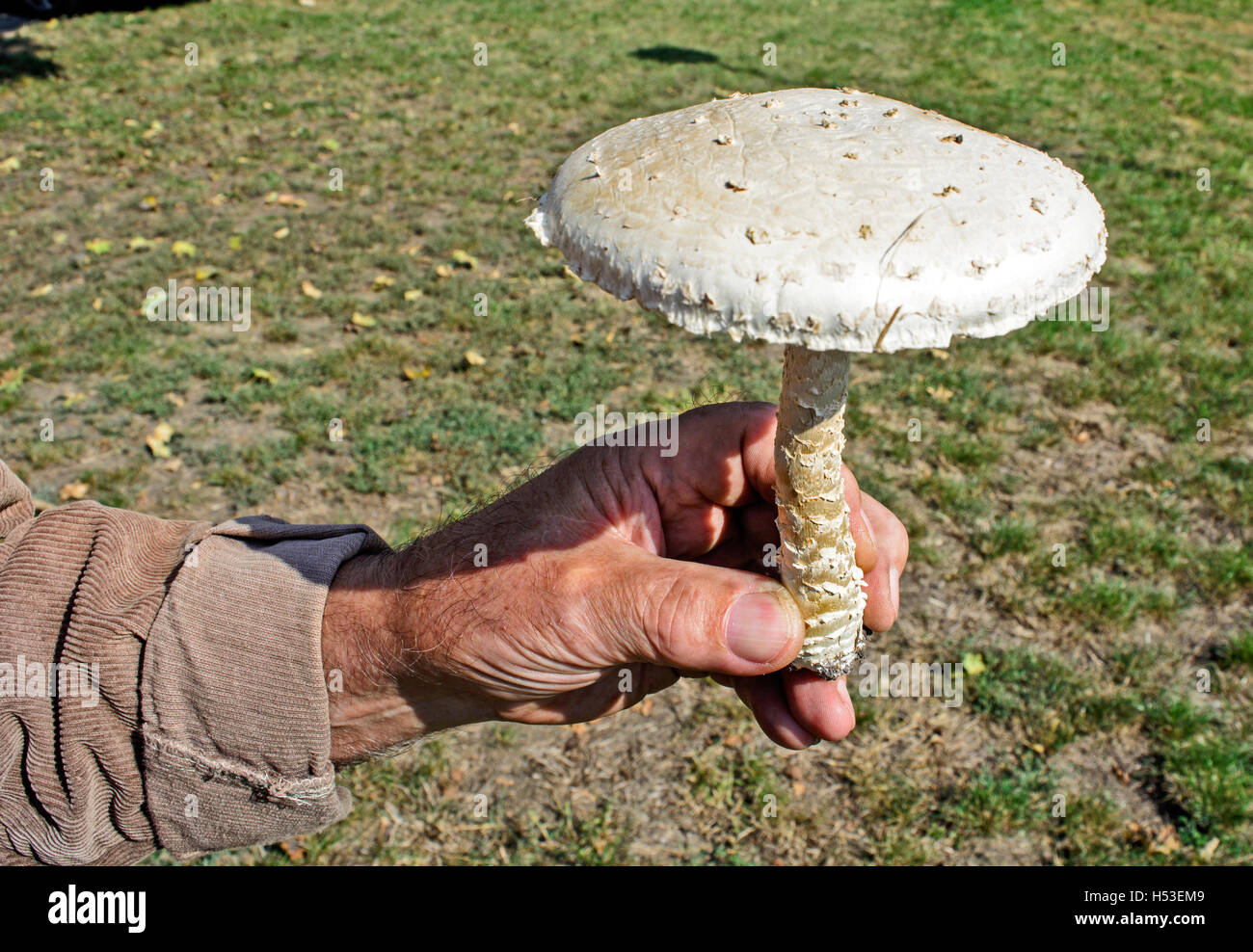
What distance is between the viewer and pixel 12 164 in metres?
8.74

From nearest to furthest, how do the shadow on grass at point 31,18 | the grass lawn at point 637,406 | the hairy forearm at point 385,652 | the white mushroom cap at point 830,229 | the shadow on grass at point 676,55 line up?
1. the white mushroom cap at point 830,229
2. the hairy forearm at point 385,652
3. the grass lawn at point 637,406
4. the shadow on grass at point 31,18
5. the shadow on grass at point 676,55

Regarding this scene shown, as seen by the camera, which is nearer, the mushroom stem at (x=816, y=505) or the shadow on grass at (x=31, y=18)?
the mushroom stem at (x=816, y=505)

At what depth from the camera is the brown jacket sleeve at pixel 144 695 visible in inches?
87.3

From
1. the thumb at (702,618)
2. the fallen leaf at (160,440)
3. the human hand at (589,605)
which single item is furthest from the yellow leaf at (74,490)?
the thumb at (702,618)

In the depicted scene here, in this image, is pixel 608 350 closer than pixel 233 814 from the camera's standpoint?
No

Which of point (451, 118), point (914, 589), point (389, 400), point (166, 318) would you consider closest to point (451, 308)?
point (389, 400)

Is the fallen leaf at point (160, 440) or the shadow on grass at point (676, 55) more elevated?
the shadow on grass at point (676, 55)

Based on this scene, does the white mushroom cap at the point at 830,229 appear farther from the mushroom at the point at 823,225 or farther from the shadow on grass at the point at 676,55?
Answer: the shadow on grass at the point at 676,55

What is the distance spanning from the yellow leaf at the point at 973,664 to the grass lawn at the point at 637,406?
A: 0.10 feet

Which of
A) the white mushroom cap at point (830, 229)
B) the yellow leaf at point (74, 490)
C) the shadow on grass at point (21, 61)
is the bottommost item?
the yellow leaf at point (74, 490)

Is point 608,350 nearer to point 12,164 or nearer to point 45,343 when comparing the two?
point 45,343

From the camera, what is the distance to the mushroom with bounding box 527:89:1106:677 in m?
1.54

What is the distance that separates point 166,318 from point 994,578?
573 centimetres

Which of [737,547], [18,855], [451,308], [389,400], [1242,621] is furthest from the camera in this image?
[451,308]
